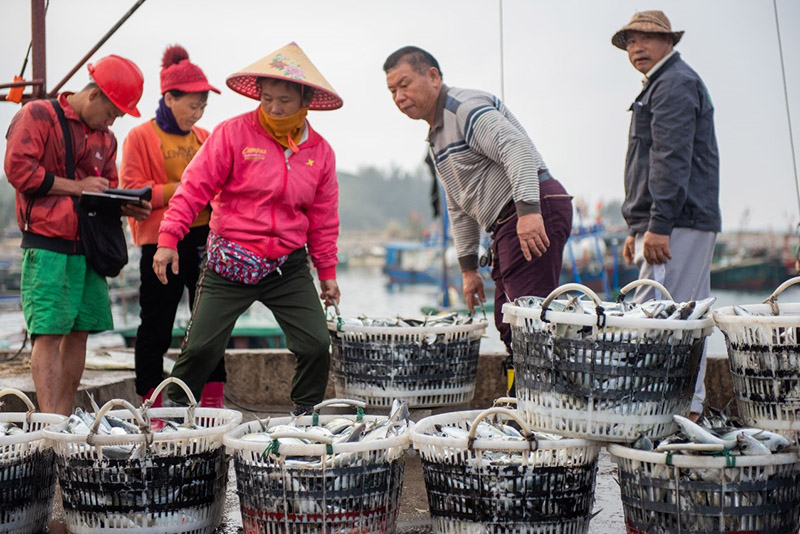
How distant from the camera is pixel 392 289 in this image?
79312 millimetres

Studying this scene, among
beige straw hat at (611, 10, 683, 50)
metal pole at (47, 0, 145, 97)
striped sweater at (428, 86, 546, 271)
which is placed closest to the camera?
striped sweater at (428, 86, 546, 271)

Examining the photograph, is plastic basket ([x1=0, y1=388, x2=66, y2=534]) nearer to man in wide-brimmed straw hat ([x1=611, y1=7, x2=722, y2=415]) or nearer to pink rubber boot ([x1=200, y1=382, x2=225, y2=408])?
pink rubber boot ([x1=200, y1=382, x2=225, y2=408])

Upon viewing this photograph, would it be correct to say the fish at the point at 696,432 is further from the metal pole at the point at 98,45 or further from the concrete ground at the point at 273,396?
the metal pole at the point at 98,45

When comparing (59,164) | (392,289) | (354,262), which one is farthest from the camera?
(354,262)

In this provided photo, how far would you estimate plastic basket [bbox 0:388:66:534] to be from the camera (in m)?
3.25

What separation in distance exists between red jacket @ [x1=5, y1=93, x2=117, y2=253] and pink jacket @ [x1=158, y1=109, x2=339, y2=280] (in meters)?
0.55

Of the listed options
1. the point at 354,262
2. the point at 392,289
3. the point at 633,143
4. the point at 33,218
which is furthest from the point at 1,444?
the point at 354,262

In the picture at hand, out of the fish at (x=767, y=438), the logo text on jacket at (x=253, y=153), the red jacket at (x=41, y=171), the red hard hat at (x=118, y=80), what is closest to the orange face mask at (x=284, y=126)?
the logo text on jacket at (x=253, y=153)

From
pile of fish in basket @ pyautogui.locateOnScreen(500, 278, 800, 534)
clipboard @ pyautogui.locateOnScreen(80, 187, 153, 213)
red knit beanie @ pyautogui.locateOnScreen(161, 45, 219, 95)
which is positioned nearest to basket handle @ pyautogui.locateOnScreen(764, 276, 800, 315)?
pile of fish in basket @ pyautogui.locateOnScreen(500, 278, 800, 534)

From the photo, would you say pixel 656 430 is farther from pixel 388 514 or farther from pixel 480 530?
pixel 388 514

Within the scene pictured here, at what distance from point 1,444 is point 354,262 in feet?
388

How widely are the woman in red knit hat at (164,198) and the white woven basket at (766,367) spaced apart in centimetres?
323

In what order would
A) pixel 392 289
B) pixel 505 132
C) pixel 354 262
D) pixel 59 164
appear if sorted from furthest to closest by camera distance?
pixel 354 262, pixel 392 289, pixel 59 164, pixel 505 132

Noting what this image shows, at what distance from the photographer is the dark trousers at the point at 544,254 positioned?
15.1ft
